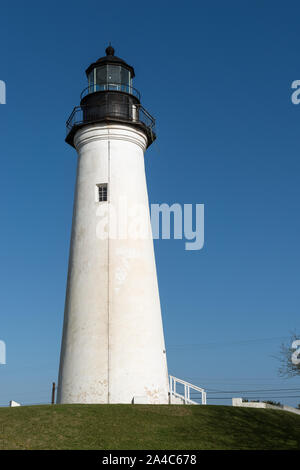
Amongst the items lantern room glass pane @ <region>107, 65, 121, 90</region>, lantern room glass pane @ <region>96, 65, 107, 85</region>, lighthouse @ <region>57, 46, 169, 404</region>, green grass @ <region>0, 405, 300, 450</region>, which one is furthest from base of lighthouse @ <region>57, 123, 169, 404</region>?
lantern room glass pane @ <region>96, 65, 107, 85</region>

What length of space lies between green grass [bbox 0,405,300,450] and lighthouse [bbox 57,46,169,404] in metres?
2.43

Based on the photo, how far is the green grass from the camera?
17.4 m

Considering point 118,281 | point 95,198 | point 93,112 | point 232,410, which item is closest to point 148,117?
point 93,112

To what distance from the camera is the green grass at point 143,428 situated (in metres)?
17.4

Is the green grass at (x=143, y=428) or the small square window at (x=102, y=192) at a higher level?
the small square window at (x=102, y=192)

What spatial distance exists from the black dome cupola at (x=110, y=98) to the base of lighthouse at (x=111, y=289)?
0.54m

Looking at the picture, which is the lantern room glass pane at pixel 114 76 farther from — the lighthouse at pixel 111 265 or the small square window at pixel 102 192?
the small square window at pixel 102 192

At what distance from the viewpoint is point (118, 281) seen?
25219mm

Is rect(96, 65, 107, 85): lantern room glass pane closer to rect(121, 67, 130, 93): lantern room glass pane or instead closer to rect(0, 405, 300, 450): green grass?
rect(121, 67, 130, 93): lantern room glass pane

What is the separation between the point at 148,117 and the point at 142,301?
10.2m

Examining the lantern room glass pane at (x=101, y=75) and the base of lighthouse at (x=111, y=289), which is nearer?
the base of lighthouse at (x=111, y=289)

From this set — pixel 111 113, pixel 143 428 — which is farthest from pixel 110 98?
pixel 143 428

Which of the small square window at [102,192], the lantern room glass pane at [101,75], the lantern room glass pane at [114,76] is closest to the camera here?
the small square window at [102,192]

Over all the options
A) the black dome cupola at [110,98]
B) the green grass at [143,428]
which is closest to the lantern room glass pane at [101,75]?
the black dome cupola at [110,98]
